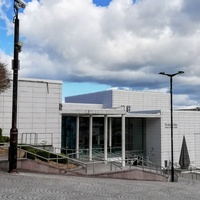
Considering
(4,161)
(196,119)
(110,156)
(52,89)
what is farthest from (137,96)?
(4,161)

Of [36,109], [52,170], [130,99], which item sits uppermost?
[130,99]

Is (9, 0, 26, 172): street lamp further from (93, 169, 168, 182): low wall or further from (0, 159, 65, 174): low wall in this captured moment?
(93, 169, 168, 182): low wall

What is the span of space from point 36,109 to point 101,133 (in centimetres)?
1681

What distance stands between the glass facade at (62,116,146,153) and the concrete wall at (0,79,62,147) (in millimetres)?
9843

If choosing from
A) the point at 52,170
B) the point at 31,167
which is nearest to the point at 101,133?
the point at 52,170

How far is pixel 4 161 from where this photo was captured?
537 inches

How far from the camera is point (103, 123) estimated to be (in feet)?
141

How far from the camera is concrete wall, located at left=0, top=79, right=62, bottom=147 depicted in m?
26.4

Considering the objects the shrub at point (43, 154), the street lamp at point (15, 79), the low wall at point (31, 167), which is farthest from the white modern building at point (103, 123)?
the street lamp at point (15, 79)

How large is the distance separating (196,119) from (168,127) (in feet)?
22.5

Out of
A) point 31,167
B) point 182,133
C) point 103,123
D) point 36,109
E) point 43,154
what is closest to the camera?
point 31,167

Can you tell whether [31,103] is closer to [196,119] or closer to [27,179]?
[27,179]

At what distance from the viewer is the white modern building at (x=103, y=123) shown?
2745cm

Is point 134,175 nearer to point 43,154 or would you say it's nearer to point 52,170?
point 43,154
